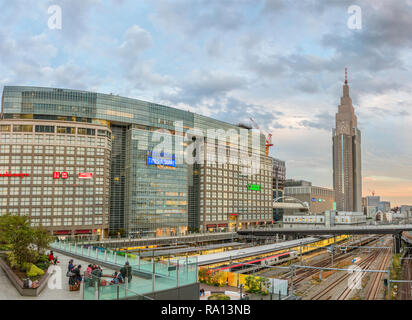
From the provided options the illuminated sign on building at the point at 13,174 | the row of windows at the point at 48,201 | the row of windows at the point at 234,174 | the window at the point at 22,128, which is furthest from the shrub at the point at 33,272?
the row of windows at the point at 234,174

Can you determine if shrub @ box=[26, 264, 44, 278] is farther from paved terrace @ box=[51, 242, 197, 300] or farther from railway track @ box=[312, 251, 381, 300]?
railway track @ box=[312, 251, 381, 300]

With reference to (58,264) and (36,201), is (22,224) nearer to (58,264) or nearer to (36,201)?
(58,264)

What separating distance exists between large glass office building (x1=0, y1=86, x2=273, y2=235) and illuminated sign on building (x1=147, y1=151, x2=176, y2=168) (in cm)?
36

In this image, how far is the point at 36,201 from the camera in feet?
324

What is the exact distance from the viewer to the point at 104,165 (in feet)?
353

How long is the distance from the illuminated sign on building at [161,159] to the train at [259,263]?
58.2 metres

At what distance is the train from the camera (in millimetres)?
52719

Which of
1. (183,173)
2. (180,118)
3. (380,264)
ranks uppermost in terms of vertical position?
(180,118)

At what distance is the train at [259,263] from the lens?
2076 inches

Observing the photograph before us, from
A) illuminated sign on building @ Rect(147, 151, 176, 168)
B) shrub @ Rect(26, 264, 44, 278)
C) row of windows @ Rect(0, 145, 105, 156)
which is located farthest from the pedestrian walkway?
illuminated sign on building @ Rect(147, 151, 176, 168)

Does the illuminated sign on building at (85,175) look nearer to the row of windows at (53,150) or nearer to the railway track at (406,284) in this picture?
the row of windows at (53,150)
